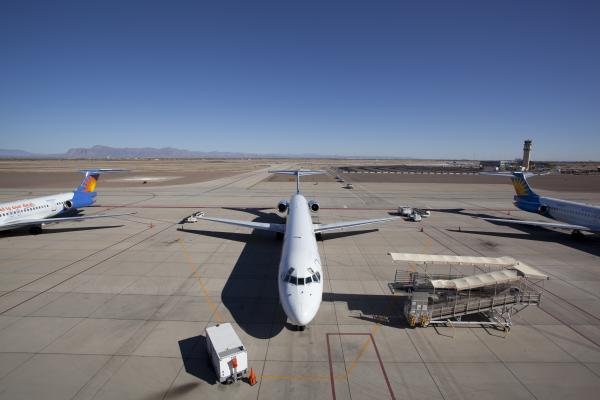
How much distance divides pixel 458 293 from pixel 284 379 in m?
8.08

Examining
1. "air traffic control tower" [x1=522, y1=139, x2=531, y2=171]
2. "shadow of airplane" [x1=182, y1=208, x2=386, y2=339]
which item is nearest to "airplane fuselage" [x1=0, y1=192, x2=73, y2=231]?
"shadow of airplane" [x1=182, y1=208, x2=386, y2=339]

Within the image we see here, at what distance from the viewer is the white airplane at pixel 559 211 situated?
23.1m

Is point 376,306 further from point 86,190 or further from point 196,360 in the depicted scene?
point 86,190

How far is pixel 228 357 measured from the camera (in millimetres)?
8492

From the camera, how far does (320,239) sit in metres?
23.1

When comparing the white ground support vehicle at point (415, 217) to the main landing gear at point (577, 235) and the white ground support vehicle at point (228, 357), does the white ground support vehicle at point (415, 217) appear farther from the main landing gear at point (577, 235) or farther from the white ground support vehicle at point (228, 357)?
the white ground support vehicle at point (228, 357)

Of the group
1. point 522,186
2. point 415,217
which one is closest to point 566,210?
point 522,186

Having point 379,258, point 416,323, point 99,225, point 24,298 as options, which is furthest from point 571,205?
point 99,225

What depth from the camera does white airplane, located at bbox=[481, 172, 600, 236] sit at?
2308 centimetres

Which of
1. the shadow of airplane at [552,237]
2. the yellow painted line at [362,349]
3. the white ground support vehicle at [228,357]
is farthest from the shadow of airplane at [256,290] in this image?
the shadow of airplane at [552,237]

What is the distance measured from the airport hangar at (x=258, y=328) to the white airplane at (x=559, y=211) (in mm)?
1978

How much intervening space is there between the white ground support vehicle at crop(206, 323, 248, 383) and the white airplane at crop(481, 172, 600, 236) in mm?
24312

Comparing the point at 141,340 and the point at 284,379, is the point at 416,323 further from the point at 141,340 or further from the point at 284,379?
the point at 141,340

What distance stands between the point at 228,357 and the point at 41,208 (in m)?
26.3
